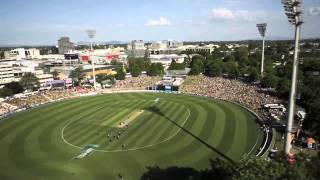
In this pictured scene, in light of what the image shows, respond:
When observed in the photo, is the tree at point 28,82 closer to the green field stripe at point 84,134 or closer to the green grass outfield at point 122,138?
the green grass outfield at point 122,138

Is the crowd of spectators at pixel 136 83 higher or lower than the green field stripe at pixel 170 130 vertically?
higher

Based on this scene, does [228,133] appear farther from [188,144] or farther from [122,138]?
[122,138]

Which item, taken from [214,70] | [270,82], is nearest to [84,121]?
[270,82]

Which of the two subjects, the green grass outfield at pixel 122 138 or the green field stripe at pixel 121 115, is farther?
the green field stripe at pixel 121 115

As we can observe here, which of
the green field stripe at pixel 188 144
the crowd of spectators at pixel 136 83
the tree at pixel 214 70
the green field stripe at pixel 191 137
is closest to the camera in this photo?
the green field stripe at pixel 188 144

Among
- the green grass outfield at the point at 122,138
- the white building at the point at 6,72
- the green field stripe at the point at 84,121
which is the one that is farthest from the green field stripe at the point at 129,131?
the white building at the point at 6,72

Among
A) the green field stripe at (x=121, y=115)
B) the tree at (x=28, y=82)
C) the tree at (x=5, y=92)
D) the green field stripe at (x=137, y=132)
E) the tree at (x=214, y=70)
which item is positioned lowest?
the green field stripe at (x=137, y=132)

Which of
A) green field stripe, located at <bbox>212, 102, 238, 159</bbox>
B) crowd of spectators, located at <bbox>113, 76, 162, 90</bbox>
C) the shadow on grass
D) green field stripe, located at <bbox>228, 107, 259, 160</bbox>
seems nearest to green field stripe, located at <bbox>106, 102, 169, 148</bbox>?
the shadow on grass
